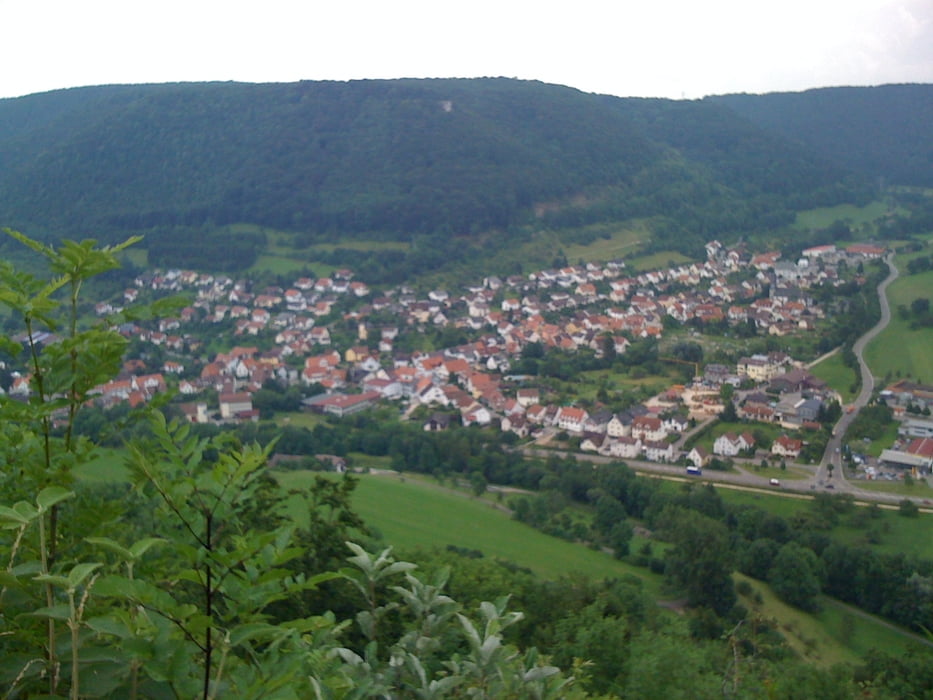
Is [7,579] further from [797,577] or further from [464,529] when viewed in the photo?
[464,529]

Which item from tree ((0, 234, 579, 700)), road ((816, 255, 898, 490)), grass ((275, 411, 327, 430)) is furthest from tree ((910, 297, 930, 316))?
tree ((0, 234, 579, 700))

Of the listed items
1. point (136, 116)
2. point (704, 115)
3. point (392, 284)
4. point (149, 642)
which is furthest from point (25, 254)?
point (704, 115)

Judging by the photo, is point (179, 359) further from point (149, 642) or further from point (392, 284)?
point (149, 642)

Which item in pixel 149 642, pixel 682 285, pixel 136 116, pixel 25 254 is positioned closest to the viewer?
pixel 149 642

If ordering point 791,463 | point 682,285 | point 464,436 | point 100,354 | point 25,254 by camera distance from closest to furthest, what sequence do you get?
point 100,354, point 791,463, point 464,436, point 25,254, point 682,285

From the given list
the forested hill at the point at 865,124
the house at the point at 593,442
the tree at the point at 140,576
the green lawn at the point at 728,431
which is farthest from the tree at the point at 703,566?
the forested hill at the point at 865,124

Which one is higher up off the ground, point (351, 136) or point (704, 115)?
point (704, 115)
